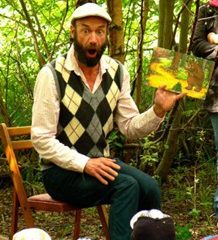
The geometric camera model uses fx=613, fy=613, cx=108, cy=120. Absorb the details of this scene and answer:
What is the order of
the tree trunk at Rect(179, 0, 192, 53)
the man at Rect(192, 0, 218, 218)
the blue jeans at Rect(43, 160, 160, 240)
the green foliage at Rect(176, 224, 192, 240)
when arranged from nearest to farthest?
1. the blue jeans at Rect(43, 160, 160, 240)
2. the man at Rect(192, 0, 218, 218)
3. the green foliage at Rect(176, 224, 192, 240)
4. the tree trunk at Rect(179, 0, 192, 53)

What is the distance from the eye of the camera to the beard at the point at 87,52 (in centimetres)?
357

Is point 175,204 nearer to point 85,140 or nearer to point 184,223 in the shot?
point 184,223

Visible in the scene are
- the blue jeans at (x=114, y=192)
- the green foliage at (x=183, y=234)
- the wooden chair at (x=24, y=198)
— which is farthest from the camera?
the green foliage at (x=183, y=234)

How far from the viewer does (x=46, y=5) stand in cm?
589

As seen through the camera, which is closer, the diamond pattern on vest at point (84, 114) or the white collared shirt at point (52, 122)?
the white collared shirt at point (52, 122)

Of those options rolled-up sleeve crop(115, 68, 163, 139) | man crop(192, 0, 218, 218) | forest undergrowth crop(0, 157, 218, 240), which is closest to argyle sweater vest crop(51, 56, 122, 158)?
rolled-up sleeve crop(115, 68, 163, 139)

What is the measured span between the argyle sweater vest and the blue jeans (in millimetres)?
217

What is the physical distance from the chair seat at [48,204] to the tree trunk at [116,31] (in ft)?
5.23

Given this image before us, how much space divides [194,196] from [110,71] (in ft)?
6.19

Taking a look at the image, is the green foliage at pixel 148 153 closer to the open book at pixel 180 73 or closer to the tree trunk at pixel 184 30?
the tree trunk at pixel 184 30

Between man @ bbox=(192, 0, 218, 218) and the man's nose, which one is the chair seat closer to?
the man's nose

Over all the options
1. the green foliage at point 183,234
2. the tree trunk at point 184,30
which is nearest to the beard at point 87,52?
the green foliage at point 183,234

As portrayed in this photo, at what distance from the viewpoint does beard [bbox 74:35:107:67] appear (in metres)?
3.57

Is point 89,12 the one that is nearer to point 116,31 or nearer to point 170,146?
point 116,31
